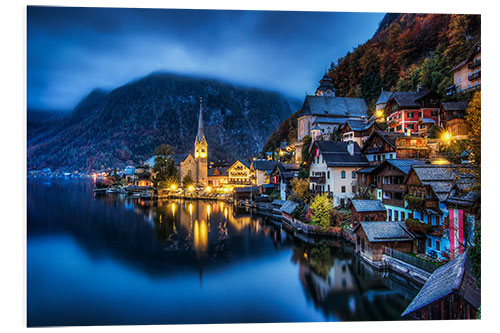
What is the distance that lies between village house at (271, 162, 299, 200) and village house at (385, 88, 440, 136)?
8.31 meters

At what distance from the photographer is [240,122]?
102 metres

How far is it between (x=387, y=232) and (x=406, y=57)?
2780 centimetres

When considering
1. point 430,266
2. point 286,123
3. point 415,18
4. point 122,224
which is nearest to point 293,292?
point 430,266

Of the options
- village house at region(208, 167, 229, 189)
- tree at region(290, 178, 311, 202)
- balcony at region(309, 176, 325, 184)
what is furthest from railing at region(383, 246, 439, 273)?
village house at region(208, 167, 229, 189)

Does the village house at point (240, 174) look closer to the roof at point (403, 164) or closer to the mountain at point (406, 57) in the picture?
the mountain at point (406, 57)

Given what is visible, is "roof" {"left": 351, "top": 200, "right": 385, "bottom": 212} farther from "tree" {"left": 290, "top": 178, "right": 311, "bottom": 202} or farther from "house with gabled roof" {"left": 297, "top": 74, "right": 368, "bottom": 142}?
"house with gabled roof" {"left": 297, "top": 74, "right": 368, "bottom": 142}

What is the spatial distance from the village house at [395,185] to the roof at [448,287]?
17.7 ft

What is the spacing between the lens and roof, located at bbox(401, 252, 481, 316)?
17.1 feet

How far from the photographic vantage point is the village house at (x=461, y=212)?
757 cm

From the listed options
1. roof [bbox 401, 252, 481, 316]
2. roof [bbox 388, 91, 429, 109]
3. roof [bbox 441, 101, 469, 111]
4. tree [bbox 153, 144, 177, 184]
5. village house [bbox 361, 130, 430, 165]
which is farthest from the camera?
tree [bbox 153, 144, 177, 184]

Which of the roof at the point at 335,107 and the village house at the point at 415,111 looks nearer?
the village house at the point at 415,111

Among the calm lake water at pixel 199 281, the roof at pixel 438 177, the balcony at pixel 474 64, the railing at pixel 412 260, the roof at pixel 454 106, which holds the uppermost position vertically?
the balcony at pixel 474 64

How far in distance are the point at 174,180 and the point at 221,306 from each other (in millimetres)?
36016

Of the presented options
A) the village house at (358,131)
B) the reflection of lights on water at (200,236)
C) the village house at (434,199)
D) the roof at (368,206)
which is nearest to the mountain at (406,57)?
the village house at (358,131)
